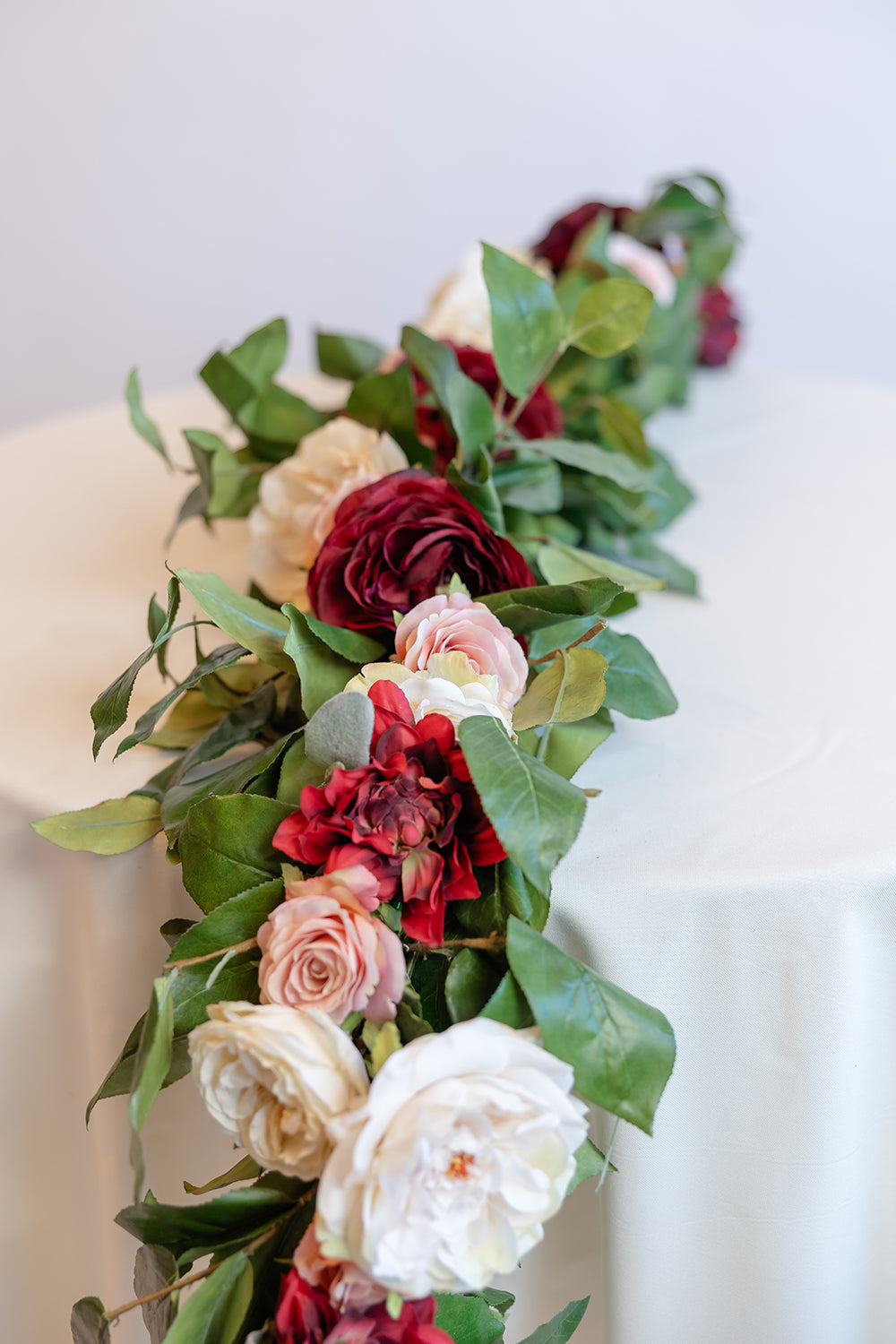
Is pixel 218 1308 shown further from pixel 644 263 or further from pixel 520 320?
pixel 644 263

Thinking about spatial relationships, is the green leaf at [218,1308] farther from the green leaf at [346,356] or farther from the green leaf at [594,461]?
the green leaf at [346,356]

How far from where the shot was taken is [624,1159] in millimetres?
552

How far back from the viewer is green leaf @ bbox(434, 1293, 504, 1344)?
48 cm

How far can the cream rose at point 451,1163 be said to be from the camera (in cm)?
38

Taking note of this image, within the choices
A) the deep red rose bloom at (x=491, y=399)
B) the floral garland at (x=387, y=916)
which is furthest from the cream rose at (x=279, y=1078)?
the deep red rose bloom at (x=491, y=399)

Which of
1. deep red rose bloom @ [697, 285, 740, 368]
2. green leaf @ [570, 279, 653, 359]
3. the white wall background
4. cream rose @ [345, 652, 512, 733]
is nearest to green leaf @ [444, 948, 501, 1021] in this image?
cream rose @ [345, 652, 512, 733]

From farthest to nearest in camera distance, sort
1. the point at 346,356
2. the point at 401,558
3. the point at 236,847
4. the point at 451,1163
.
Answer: the point at 346,356 < the point at 401,558 < the point at 236,847 < the point at 451,1163

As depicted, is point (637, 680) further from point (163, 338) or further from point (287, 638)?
point (163, 338)

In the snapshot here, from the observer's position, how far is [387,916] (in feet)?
1.54

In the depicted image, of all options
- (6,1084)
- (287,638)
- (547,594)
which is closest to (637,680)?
(547,594)

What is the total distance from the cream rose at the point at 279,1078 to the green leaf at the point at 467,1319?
0.10 m

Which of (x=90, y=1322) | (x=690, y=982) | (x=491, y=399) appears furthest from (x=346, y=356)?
(x=90, y=1322)

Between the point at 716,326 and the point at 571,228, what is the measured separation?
0.24 metres

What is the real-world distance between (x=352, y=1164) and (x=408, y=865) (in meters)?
0.12
